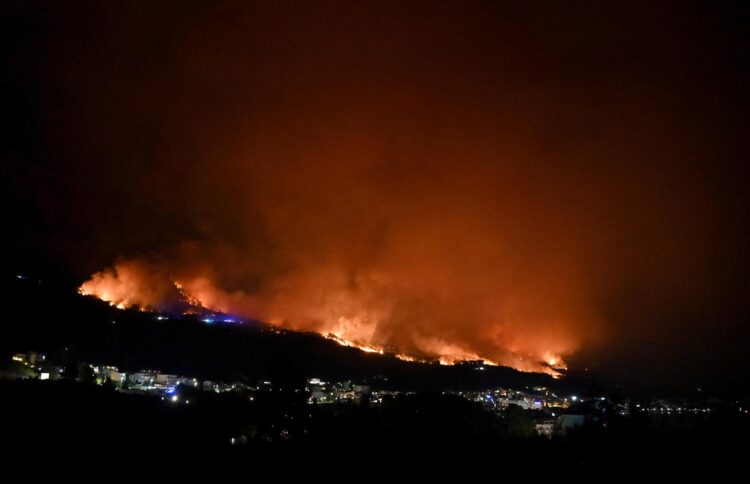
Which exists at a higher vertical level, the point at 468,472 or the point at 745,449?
the point at 745,449

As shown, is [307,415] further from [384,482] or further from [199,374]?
[199,374]

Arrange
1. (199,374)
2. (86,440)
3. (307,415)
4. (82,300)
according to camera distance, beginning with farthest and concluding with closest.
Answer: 1. (82,300)
2. (199,374)
3. (307,415)
4. (86,440)

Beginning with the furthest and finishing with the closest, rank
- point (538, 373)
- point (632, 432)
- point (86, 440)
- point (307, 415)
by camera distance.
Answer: point (538, 373) → point (307, 415) → point (86, 440) → point (632, 432)

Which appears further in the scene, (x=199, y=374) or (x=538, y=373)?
(x=538, y=373)

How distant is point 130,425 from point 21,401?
3796mm

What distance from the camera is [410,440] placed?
14.4 metres

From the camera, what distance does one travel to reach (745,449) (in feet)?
42.1

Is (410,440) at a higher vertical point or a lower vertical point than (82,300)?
lower

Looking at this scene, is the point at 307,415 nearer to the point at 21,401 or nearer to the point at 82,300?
the point at 21,401

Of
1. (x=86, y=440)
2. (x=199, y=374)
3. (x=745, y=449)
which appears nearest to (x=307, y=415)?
(x=86, y=440)

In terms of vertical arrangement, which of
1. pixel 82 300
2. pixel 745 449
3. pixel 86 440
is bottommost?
pixel 86 440

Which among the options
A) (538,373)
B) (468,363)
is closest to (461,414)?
(468,363)

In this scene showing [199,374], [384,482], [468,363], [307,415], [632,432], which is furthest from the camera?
[468,363]

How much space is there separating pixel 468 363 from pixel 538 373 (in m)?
19.9
